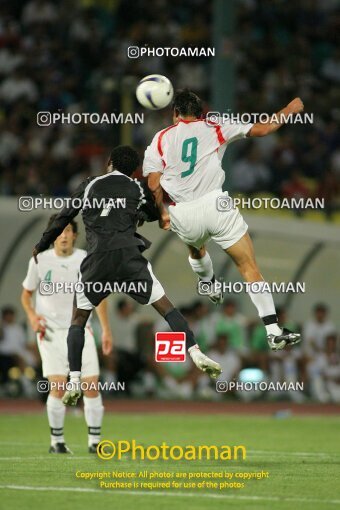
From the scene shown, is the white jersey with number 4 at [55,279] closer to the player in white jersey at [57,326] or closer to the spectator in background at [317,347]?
the player in white jersey at [57,326]

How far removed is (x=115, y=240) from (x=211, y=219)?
0.95m

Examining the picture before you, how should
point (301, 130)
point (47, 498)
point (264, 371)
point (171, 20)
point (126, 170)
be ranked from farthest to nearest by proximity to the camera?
point (171, 20)
point (301, 130)
point (264, 371)
point (126, 170)
point (47, 498)

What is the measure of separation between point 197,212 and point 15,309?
33.8ft

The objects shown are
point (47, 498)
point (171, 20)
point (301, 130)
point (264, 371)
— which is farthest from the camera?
point (171, 20)

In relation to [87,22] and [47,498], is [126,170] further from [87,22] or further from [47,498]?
[87,22]

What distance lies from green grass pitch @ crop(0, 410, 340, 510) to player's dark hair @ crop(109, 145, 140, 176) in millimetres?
2591

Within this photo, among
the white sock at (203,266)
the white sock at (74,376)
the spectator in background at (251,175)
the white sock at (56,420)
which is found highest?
the spectator in background at (251,175)

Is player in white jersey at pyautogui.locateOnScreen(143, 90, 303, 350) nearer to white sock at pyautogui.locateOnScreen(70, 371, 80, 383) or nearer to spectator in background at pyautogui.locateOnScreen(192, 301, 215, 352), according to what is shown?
white sock at pyautogui.locateOnScreen(70, 371, 80, 383)

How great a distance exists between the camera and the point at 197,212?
40.6 ft

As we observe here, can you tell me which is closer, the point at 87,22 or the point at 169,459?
the point at 169,459

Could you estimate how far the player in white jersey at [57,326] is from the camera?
13.7 m

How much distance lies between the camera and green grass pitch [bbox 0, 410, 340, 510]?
9906mm

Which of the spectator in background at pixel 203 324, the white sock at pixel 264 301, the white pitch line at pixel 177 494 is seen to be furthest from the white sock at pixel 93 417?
the spectator in background at pixel 203 324

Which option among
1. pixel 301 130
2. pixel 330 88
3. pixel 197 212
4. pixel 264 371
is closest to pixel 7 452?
pixel 197 212
